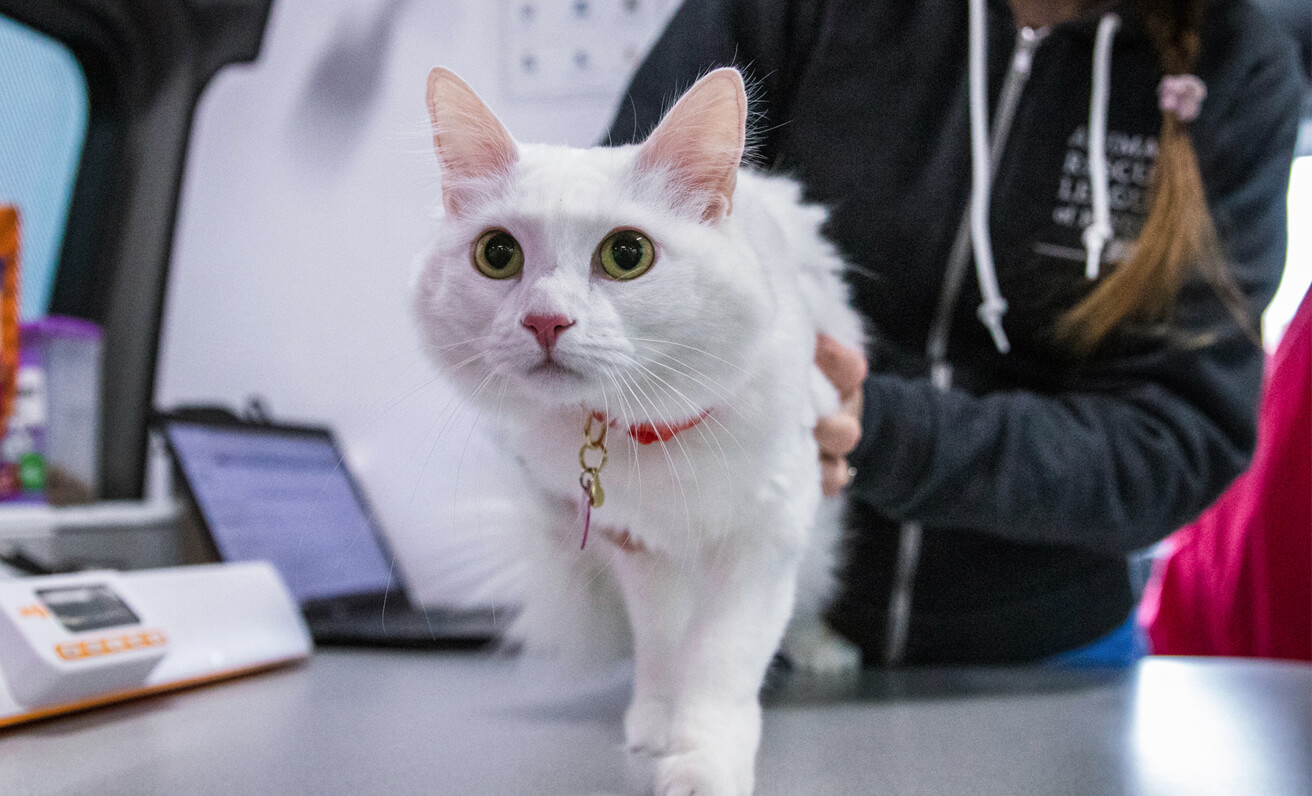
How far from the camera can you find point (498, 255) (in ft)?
1.67

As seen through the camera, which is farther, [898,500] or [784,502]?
[898,500]

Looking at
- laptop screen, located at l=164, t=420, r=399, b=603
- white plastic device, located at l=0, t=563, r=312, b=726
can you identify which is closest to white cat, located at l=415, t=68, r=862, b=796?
white plastic device, located at l=0, t=563, r=312, b=726

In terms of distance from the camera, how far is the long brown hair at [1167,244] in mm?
952

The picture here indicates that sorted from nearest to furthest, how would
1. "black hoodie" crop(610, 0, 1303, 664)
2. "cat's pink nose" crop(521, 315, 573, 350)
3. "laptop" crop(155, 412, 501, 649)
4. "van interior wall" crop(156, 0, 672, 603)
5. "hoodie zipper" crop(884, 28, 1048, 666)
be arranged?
"cat's pink nose" crop(521, 315, 573, 350) → "van interior wall" crop(156, 0, 672, 603) → "black hoodie" crop(610, 0, 1303, 664) → "hoodie zipper" crop(884, 28, 1048, 666) → "laptop" crop(155, 412, 501, 649)

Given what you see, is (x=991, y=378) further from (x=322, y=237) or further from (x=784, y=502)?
(x=322, y=237)

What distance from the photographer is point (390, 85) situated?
739 millimetres

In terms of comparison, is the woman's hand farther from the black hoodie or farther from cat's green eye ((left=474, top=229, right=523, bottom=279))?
cat's green eye ((left=474, top=229, right=523, bottom=279))

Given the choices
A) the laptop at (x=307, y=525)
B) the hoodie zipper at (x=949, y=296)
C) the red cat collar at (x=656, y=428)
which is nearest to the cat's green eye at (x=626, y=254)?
the red cat collar at (x=656, y=428)

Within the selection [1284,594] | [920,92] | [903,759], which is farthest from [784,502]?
[1284,594]

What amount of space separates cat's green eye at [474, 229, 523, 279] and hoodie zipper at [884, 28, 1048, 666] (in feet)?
2.12

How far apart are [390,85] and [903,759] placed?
74 cm

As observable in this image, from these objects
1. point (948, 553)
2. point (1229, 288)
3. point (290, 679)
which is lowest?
point (290, 679)

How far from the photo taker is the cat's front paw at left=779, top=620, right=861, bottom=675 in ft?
3.60

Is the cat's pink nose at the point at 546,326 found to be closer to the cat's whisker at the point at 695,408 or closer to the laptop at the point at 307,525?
the cat's whisker at the point at 695,408
